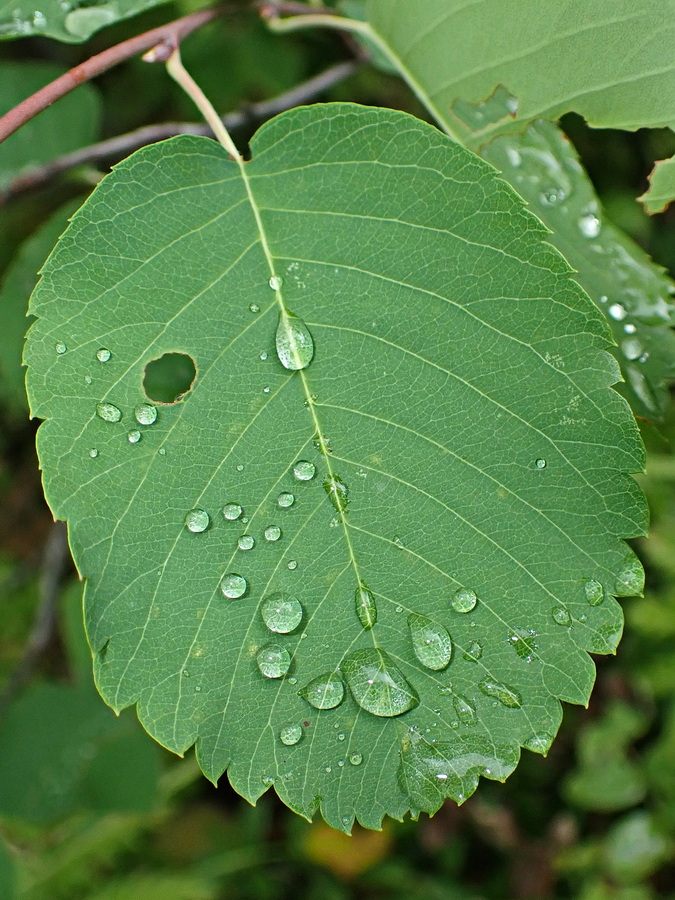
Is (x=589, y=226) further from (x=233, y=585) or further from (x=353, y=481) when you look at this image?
(x=233, y=585)

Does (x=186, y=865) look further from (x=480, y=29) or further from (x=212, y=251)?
(x=480, y=29)

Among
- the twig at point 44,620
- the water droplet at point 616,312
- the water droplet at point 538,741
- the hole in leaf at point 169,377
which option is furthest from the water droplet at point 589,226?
the twig at point 44,620

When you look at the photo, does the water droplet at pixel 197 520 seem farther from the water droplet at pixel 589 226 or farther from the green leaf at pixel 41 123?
the green leaf at pixel 41 123

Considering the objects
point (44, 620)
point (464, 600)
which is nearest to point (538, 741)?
point (464, 600)

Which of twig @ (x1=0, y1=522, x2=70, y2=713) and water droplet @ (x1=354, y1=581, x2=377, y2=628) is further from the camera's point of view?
twig @ (x1=0, y1=522, x2=70, y2=713)

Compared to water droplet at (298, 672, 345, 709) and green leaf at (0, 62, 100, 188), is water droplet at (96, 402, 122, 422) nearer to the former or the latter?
water droplet at (298, 672, 345, 709)

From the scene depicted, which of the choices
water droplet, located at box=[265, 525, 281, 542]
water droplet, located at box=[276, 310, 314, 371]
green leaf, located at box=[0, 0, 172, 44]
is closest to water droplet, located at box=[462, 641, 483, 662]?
water droplet, located at box=[265, 525, 281, 542]

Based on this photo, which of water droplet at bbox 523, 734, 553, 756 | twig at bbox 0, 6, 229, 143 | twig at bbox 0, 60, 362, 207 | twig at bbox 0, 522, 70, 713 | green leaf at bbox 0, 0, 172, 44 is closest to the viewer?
water droplet at bbox 523, 734, 553, 756
